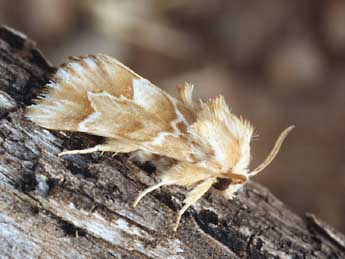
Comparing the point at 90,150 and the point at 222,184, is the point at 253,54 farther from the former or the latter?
the point at 90,150

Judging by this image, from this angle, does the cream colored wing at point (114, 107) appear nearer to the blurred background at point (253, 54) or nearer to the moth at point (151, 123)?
the moth at point (151, 123)

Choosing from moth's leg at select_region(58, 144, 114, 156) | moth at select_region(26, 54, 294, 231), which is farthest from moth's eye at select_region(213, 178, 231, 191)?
moth's leg at select_region(58, 144, 114, 156)

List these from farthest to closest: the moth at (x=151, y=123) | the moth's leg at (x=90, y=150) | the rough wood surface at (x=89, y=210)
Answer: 1. the moth at (x=151, y=123)
2. the moth's leg at (x=90, y=150)
3. the rough wood surface at (x=89, y=210)

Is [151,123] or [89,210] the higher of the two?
[151,123]

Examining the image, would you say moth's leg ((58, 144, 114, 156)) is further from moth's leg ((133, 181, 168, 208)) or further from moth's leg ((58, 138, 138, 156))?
moth's leg ((133, 181, 168, 208))

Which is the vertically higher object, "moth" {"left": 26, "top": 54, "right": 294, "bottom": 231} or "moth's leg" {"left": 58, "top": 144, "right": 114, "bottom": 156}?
"moth" {"left": 26, "top": 54, "right": 294, "bottom": 231}

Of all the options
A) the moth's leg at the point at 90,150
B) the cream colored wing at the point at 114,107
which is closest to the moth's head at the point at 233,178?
the cream colored wing at the point at 114,107

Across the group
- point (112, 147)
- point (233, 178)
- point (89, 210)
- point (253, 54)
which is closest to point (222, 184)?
point (233, 178)
